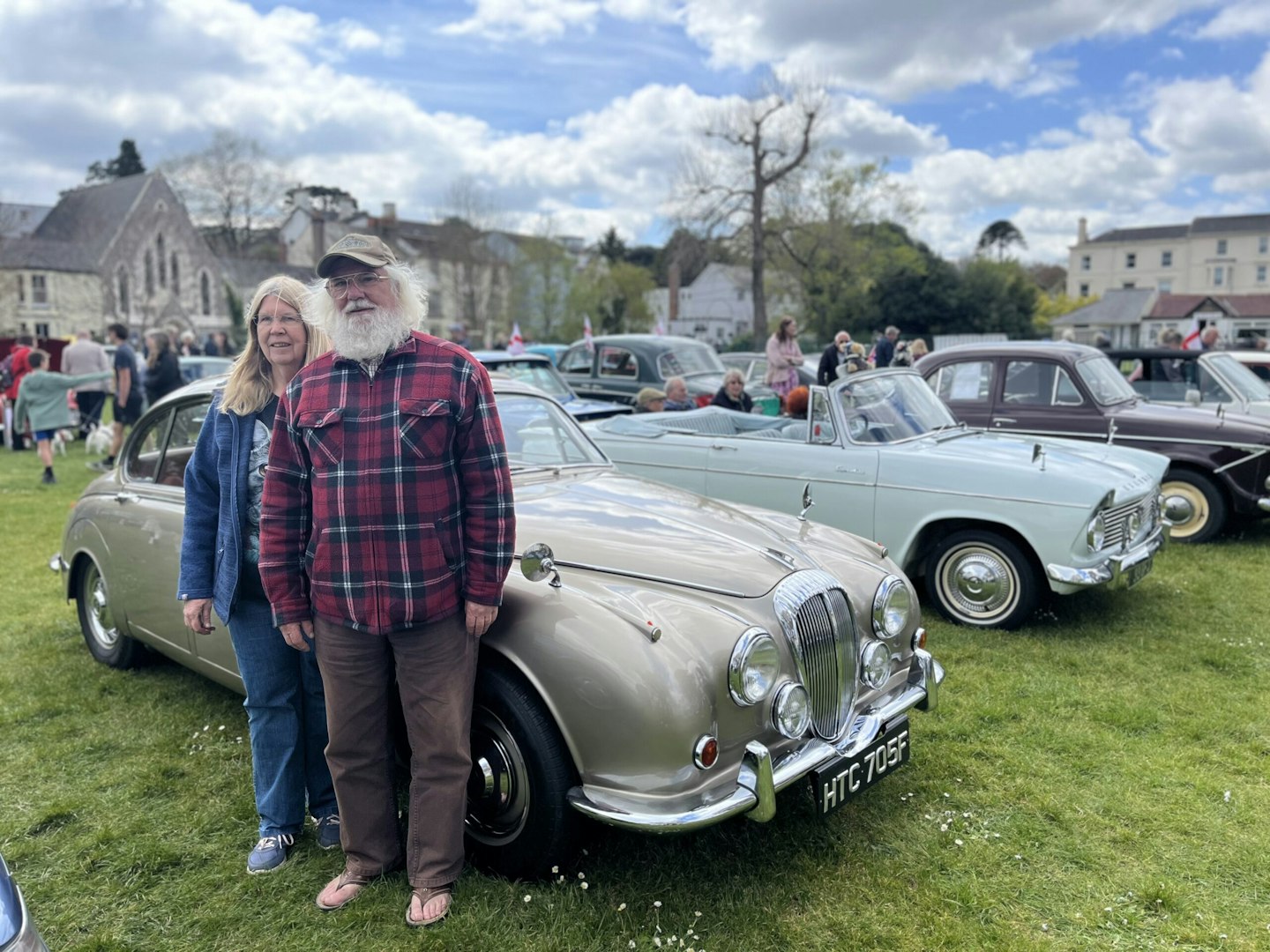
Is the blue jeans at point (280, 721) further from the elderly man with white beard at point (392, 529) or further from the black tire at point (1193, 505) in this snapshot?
the black tire at point (1193, 505)

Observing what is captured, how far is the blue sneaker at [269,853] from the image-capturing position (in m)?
3.28

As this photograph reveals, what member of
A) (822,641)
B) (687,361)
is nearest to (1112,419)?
(822,641)

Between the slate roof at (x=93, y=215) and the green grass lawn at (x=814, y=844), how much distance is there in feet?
186

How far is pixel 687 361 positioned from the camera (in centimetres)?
1334

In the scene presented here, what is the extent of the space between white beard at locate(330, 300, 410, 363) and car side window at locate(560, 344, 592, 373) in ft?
35.8

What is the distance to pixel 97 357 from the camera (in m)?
14.5

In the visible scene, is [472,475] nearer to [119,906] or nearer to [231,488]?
[231,488]

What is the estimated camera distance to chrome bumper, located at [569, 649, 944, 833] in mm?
2699

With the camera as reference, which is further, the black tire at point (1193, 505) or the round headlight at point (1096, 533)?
the black tire at point (1193, 505)

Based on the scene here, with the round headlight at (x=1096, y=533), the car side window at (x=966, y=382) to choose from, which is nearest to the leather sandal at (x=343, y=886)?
the round headlight at (x=1096, y=533)

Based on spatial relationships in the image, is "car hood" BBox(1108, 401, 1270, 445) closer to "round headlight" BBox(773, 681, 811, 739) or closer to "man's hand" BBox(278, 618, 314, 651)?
"round headlight" BBox(773, 681, 811, 739)

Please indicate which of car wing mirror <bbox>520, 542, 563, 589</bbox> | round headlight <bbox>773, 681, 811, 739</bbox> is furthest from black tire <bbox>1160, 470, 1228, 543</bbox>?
car wing mirror <bbox>520, 542, 563, 589</bbox>

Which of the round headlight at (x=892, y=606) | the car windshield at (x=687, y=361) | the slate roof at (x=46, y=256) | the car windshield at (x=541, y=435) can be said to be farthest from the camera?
the slate roof at (x=46, y=256)

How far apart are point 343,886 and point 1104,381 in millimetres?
8155
